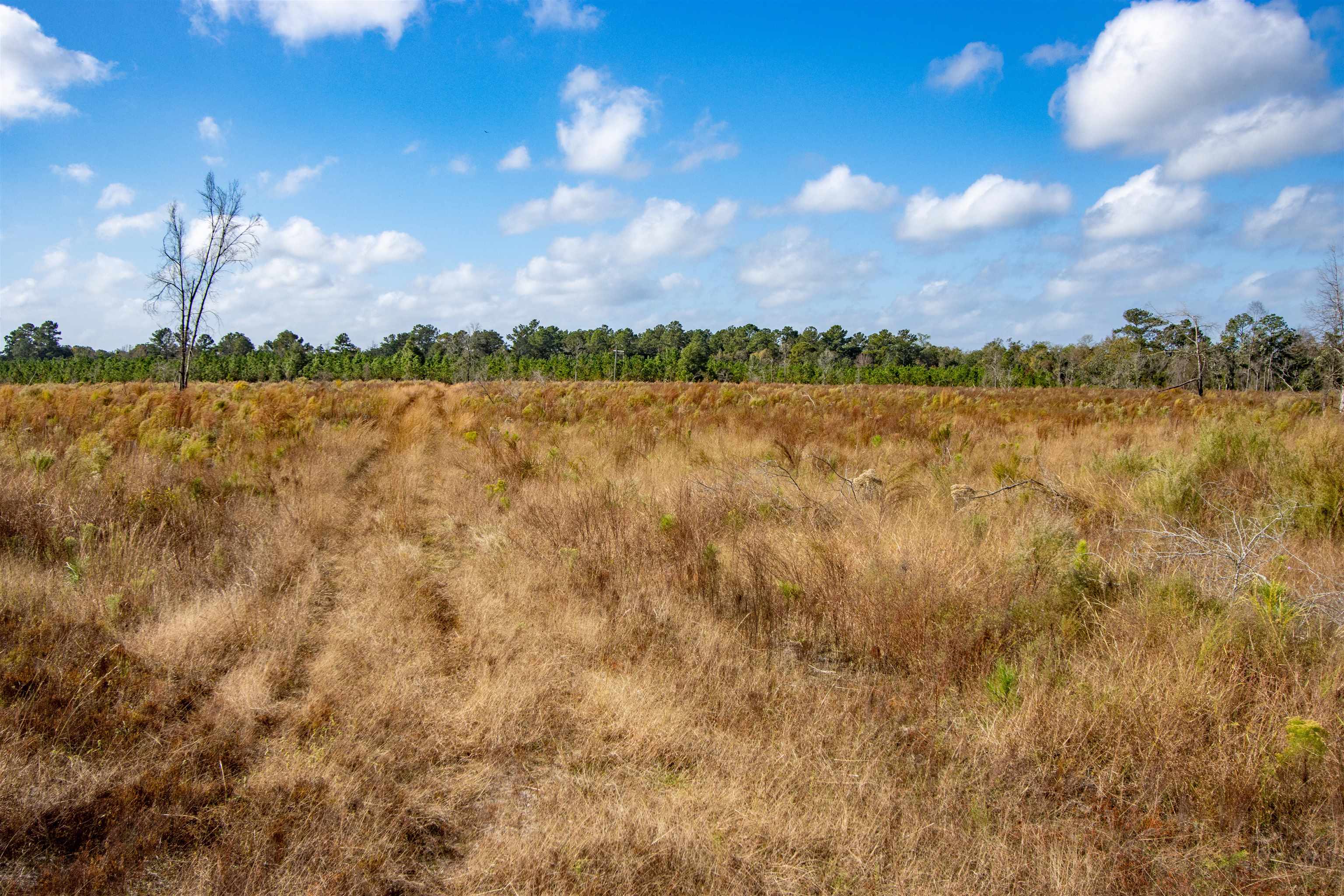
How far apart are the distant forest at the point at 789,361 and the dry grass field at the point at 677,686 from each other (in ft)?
58.5

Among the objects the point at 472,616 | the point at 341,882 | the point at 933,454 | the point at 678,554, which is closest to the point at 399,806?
the point at 341,882

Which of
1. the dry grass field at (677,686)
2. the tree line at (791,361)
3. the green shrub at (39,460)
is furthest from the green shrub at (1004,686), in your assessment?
the tree line at (791,361)

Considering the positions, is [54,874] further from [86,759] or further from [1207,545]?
[1207,545]

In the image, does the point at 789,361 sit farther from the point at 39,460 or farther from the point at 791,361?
the point at 39,460

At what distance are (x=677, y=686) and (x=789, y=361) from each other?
65021 mm

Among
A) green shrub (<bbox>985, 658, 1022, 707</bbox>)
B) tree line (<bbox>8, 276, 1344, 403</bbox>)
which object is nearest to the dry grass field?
green shrub (<bbox>985, 658, 1022, 707</bbox>)

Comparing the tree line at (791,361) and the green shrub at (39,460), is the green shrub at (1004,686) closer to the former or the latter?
the green shrub at (39,460)

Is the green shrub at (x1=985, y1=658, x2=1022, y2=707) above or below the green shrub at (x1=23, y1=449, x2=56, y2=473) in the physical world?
below

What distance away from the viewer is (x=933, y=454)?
8.76 m

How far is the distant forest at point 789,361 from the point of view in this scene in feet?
109

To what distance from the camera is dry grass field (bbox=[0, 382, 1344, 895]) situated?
84.5 inches

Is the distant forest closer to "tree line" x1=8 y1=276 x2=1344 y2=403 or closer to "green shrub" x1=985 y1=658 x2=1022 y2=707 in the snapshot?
"tree line" x1=8 y1=276 x2=1344 y2=403

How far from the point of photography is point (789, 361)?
217ft

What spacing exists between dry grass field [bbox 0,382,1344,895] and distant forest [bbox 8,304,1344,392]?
1783cm
